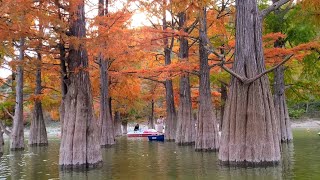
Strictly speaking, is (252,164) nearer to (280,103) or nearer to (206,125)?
(206,125)

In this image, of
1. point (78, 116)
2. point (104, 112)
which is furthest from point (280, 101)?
point (78, 116)

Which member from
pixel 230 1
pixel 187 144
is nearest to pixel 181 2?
pixel 230 1

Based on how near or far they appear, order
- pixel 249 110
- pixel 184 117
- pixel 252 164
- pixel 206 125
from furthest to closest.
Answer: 1. pixel 184 117
2. pixel 206 125
3. pixel 249 110
4. pixel 252 164

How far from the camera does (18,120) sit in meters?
21.6

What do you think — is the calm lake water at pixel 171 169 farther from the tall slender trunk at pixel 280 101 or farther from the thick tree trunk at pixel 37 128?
the thick tree trunk at pixel 37 128

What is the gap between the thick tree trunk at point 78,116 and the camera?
12625 mm

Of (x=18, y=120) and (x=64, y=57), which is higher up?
(x=64, y=57)

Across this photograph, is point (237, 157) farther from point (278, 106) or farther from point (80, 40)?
point (278, 106)

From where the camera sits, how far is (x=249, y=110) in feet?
39.2

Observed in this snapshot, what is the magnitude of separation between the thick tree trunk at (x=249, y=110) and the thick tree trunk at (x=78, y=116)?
415 cm

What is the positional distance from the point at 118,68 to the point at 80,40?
16.0 m

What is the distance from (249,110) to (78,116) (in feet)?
17.2

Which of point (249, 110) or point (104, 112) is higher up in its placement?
point (104, 112)

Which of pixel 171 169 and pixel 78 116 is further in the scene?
pixel 78 116
